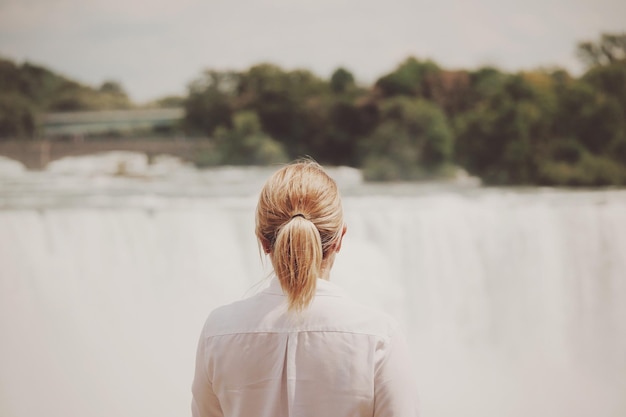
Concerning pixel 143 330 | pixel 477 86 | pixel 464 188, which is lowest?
pixel 143 330

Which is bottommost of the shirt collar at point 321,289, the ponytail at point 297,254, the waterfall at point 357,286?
the waterfall at point 357,286

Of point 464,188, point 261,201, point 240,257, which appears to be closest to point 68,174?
point 240,257

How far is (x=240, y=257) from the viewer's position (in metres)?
3.28

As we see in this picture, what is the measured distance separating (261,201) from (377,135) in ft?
7.97

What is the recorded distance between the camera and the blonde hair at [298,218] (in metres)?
0.74

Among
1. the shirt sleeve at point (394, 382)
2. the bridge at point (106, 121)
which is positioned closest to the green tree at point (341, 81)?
the bridge at point (106, 121)

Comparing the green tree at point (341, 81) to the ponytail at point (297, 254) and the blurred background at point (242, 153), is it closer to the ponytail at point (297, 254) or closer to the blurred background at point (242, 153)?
the blurred background at point (242, 153)

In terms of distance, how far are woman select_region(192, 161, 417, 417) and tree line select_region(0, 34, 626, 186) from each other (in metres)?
2.40

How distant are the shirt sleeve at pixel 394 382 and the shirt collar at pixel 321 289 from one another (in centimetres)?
8

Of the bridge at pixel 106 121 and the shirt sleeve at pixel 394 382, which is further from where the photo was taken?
the bridge at pixel 106 121

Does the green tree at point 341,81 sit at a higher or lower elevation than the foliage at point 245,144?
higher

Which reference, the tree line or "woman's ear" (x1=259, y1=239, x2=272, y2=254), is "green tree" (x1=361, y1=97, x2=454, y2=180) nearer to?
the tree line

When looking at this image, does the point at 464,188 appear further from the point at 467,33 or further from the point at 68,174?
the point at 68,174

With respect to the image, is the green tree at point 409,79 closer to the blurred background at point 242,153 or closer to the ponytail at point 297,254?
the blurred background at point 242,153
